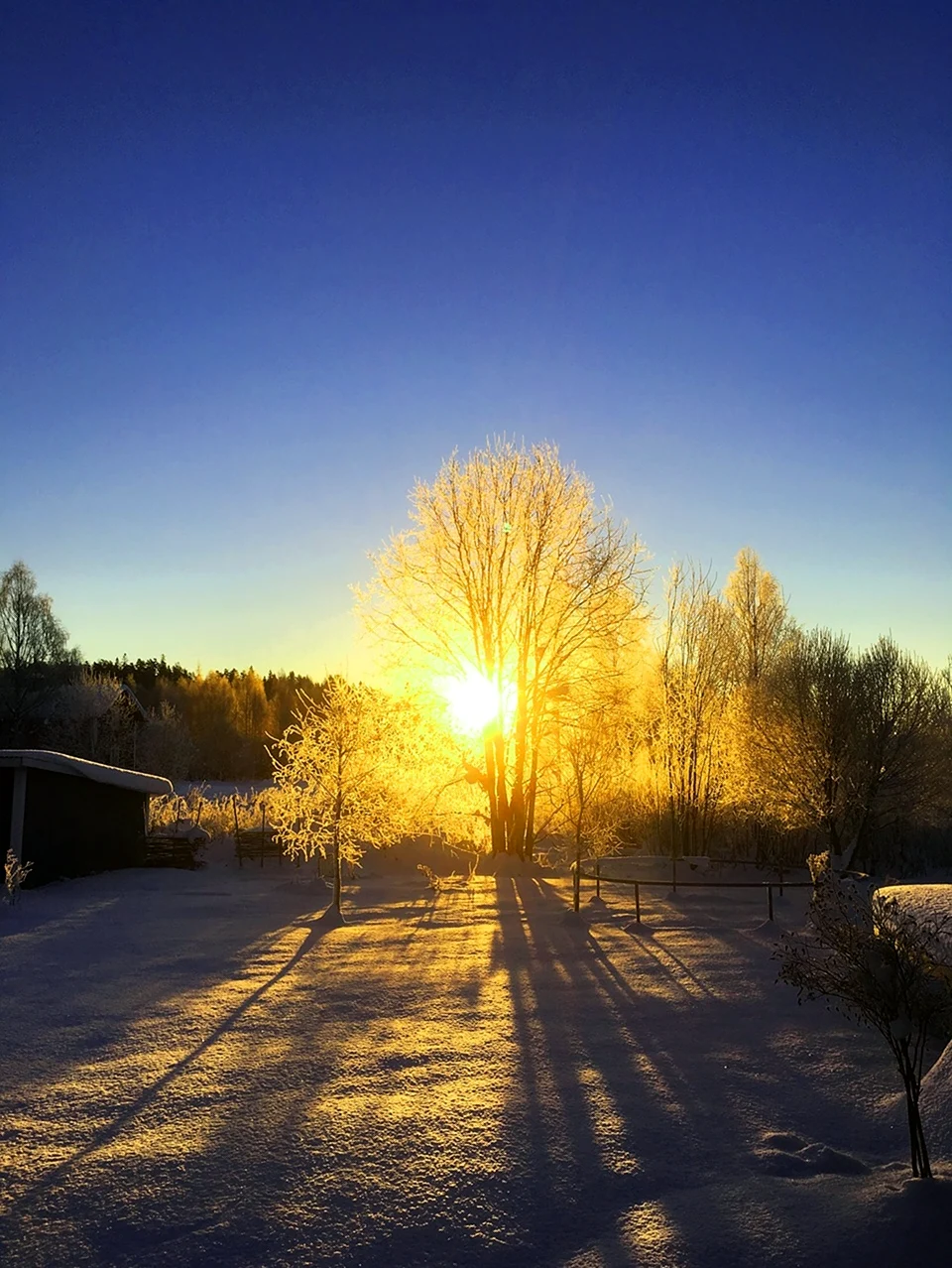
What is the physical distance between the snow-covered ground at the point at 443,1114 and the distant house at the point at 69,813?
7.81m

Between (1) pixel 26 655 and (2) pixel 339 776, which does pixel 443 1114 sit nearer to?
(2) pixel 339 776

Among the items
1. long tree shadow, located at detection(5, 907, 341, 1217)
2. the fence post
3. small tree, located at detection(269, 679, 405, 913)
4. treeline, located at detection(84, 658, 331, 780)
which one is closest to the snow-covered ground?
long tree shadow, located at detection(5, 907, 341, 1217)

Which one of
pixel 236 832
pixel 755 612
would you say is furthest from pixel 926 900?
pixel 755 612

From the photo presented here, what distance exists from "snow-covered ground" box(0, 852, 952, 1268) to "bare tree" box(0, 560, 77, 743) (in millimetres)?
35300

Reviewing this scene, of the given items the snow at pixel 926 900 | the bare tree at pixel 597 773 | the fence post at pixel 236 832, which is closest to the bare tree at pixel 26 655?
the fence post at pixel 236 832

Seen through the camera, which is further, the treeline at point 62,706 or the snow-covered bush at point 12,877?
the treeline at point 62,706

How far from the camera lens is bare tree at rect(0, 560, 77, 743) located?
44719 millimetres

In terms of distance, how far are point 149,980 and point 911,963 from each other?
9447mm

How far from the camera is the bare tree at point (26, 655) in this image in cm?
4472

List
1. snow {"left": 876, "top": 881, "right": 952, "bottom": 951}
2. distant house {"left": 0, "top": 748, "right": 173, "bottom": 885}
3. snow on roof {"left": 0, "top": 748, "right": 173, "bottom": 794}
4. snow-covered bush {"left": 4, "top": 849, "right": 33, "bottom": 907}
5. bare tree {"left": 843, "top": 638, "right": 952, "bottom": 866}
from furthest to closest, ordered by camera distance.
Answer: bare tree {"left": 843, "top": 638, "right": 952, "bottom": 866}, distant house {"left": 0, "top": 748, "right": 173, "bottom": 885}, snow on roof {"left": 0, "top": 748, "right": 173, "bottom": 794}, snow-covered bush {"left": 4, "top": 849, "right": 33, "bottom": 907}, snow {"left": 876, "top": 881, "right": 952, "bottom": 951}

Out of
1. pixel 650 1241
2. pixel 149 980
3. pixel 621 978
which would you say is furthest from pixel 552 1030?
pixel 149 980

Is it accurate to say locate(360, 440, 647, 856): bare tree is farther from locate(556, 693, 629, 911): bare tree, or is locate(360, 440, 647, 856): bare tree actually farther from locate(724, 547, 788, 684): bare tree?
locate(724, 547, 788, 684): bare tree

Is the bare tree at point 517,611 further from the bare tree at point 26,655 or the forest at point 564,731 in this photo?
the bare tree at point 26,655

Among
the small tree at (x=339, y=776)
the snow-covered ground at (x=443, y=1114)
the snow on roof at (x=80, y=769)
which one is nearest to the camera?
the snow-covered ground at (x=443, y=1114)
